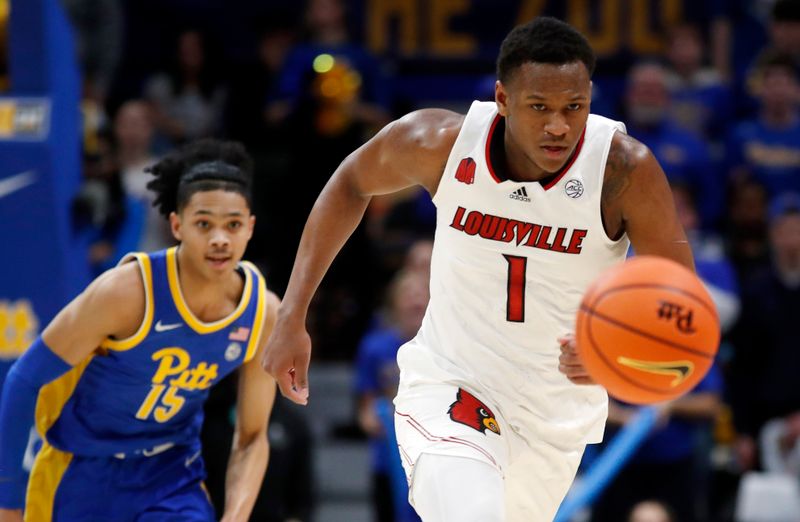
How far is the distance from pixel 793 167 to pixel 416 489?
223 inches

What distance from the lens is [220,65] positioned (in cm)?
979

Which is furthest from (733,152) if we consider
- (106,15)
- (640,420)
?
(106,15)

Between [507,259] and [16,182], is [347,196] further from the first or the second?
[16,182]

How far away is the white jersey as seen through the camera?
4156mm

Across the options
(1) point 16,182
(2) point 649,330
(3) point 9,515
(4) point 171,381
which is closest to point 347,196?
(4) point 171,381

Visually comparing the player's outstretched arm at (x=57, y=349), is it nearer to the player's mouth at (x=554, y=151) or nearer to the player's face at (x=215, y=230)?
the player's face at (x=215, y=230)

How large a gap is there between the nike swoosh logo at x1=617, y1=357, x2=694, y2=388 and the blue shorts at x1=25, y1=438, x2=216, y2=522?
189 centimetres

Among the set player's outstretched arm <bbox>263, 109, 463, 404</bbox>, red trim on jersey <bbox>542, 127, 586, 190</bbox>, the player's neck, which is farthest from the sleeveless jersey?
the player's neck

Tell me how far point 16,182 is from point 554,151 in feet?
11.7

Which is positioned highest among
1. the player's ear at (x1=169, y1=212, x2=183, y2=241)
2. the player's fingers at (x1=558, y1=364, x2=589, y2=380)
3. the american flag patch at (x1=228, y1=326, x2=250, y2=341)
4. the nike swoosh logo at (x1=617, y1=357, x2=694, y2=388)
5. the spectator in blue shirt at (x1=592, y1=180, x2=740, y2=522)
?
the player's ear at (x1=169, y1=212, x2=183, y2=241)

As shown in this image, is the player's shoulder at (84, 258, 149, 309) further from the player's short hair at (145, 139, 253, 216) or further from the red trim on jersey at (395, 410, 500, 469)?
the red trim on jersey at (395, 410, 500, 469)

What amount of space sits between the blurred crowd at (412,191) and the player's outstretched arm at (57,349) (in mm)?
2201

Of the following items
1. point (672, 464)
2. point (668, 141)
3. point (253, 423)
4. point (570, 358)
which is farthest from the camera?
point (668, 141)

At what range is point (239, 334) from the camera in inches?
190
